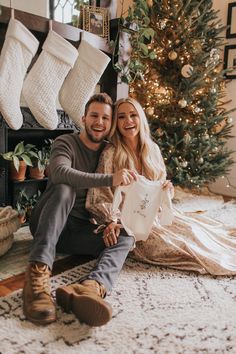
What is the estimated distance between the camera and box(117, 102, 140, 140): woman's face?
1.73 m

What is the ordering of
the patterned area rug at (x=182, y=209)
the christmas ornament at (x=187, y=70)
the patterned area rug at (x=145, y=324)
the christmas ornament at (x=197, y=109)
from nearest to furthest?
the patterned area rug at (x=145, y=324)
the patterned area rug at (x=182, y=209)
the christmas ornament at (x=187, y=70)
the christmas ornament at (x=197, y=109)

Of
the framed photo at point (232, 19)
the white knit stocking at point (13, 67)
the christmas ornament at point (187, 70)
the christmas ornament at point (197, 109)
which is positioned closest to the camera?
the white knit stocking at point (13, 67)

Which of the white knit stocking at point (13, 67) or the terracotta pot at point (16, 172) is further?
the terracotta pot at point (16, 172)

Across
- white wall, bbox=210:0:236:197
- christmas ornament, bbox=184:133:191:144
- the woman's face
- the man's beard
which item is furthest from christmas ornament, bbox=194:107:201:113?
the man's beard

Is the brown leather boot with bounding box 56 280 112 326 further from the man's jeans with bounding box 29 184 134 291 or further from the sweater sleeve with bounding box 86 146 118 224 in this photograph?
the sweater sleeve with bounding box 86 146 118 224

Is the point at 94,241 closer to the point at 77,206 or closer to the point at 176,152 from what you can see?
the point at 77,206

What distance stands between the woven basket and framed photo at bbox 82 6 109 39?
4.33 feet

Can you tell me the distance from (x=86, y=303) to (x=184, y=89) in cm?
234

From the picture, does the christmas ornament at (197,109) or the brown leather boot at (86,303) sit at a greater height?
the christmas ornament at (197,109)

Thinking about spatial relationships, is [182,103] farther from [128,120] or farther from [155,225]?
[155,225]

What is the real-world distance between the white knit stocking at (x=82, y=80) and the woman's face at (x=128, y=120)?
521mm

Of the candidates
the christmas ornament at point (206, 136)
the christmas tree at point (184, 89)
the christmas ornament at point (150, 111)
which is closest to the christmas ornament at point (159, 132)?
the christmas tree at point (184, 89)

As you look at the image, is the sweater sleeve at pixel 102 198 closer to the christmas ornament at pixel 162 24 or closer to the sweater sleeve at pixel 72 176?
the sweater sleeve at pixel 72 176

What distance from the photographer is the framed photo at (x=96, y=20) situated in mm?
2223
